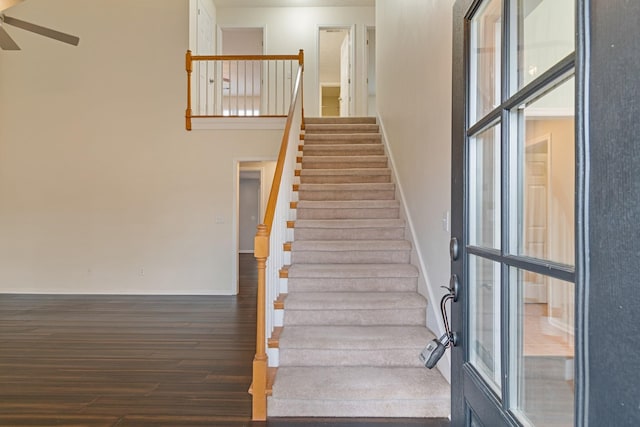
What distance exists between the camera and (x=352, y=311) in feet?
9.00

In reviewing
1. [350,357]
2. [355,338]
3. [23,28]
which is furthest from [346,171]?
[23,28]

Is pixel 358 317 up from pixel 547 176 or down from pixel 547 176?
down

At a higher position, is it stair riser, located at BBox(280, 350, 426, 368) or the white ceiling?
the white ceiling

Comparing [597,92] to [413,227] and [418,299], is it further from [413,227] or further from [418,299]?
[413,227]

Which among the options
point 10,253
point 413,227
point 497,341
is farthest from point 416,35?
point 10,253

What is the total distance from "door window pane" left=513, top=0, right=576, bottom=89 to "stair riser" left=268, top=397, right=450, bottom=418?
197 centimetres

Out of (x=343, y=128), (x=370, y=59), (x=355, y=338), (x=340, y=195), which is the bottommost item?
(x=355, y=338)

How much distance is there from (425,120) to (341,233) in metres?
1.35

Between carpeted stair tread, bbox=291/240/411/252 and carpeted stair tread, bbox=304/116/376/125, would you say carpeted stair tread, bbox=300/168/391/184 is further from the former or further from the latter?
carpeted stair tread, bbox=304/116/376/125

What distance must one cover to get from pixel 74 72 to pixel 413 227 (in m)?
5.67

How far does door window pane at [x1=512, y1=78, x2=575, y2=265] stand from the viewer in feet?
2.07

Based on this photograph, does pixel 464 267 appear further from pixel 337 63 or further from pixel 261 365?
pixel 337 63

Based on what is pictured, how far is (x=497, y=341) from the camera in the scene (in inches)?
35.5

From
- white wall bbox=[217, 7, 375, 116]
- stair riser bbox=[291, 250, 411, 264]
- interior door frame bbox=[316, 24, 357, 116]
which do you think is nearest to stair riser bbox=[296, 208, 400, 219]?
stair riser bbox=[291, 250, 411, 264]
